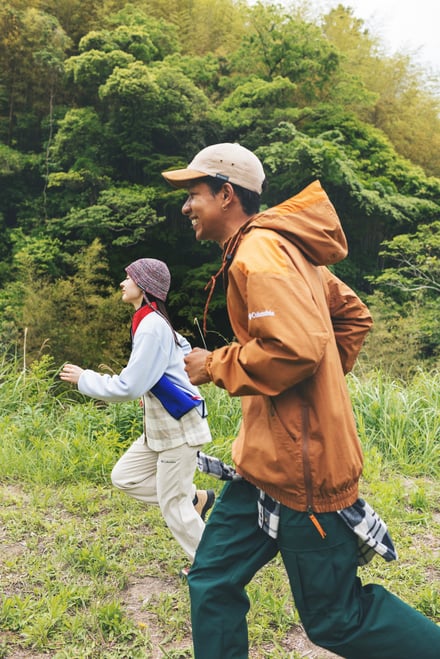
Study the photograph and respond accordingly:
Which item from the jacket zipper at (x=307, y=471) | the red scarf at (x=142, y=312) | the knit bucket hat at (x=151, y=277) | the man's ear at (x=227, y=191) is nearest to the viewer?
the jacket zipper at (x=307, y=471)

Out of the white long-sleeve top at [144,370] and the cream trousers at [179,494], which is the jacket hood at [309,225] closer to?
the white long-sleeve top at [144,370]

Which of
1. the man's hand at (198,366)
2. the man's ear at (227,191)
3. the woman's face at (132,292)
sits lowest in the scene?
the woman's face at (132,292)

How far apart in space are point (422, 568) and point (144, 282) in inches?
77.5

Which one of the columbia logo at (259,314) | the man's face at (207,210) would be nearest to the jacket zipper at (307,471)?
the columbia logo at (259,314)

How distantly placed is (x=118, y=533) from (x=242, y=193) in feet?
7.16

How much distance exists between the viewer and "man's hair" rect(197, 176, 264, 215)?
171cm

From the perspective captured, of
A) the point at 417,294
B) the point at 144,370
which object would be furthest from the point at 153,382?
the point at 417,294

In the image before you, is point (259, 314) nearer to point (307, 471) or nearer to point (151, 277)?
point (307, 471)

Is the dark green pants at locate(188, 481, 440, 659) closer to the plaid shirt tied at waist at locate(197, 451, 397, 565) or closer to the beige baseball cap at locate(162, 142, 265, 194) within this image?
the plaid shirt tied at waist at locate(197, 451, 397, 565)

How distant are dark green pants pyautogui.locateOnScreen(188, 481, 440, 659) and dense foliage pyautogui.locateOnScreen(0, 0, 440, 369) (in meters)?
12.3

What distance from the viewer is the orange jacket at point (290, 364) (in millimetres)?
1371

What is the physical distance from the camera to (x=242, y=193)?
1.72m

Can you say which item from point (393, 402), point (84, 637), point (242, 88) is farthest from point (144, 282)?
point (242, 88)

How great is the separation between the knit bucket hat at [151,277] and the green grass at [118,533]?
4.32ft
